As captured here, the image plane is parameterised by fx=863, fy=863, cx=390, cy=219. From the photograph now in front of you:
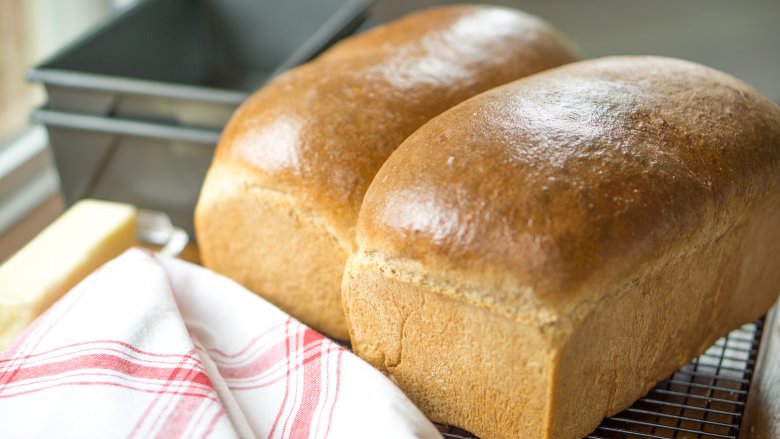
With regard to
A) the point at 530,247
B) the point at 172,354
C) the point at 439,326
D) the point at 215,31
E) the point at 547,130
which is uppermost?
the point at 215,31

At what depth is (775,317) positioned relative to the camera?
1.28 m

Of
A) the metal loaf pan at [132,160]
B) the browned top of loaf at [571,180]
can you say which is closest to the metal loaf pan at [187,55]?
the metal loaf pan at [132,160]

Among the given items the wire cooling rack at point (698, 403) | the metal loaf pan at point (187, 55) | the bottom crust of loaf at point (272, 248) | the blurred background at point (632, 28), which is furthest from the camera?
the blurred background at point (632, 28)

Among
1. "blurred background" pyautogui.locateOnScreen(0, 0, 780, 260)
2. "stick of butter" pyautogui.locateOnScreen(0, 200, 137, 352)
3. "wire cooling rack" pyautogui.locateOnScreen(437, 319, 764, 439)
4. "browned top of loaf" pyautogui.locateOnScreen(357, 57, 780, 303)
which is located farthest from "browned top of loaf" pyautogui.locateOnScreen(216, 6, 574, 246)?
"blurred background" pyautogui.locateOnScreen(0, 0, 780, 260)

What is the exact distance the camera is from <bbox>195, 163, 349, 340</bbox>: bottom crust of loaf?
1175mm

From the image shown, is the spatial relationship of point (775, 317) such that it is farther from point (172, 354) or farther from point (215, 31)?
point (215, 31)

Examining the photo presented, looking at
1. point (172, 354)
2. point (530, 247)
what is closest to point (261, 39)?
point (172, 354)

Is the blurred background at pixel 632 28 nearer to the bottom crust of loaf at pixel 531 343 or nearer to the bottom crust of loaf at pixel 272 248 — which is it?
the bottom crust of loaf at pixel 272 248

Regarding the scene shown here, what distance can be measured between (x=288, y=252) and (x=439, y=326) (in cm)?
31

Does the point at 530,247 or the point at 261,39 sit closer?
the point at 530,247

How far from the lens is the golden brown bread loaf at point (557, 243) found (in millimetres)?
897

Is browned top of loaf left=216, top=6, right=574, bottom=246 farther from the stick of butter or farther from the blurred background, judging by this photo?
the blurred background

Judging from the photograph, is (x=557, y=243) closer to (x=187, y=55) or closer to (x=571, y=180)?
(x=571, y=180)

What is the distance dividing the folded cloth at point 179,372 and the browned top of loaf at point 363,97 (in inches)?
7.0
